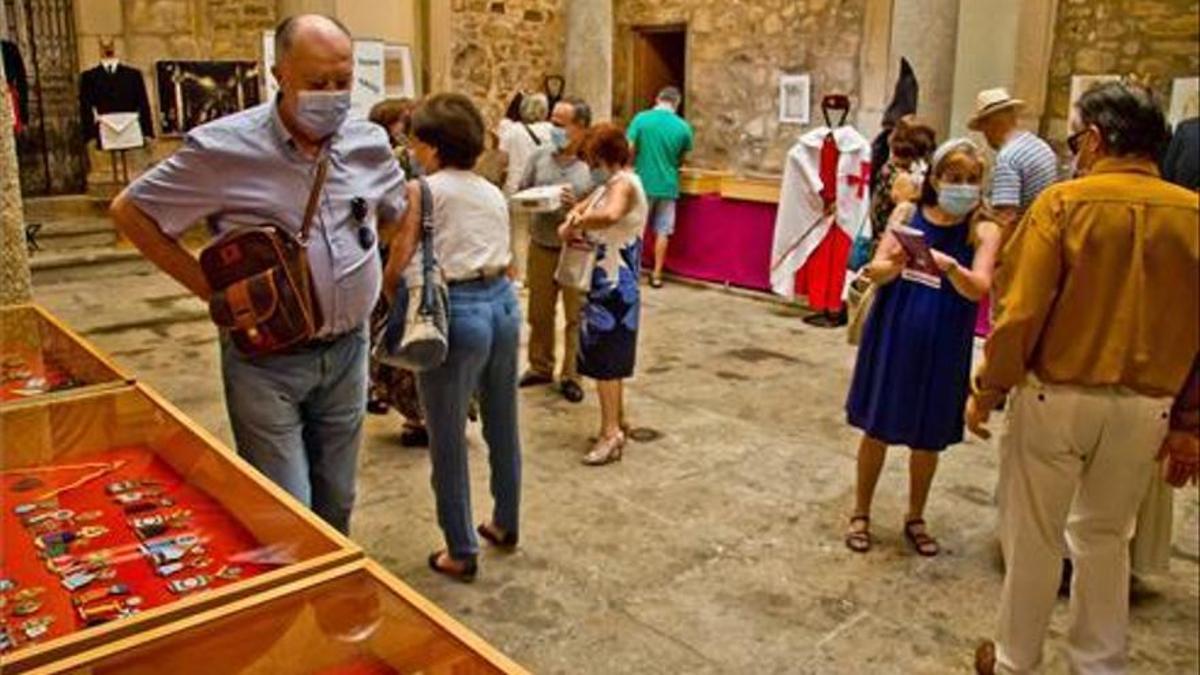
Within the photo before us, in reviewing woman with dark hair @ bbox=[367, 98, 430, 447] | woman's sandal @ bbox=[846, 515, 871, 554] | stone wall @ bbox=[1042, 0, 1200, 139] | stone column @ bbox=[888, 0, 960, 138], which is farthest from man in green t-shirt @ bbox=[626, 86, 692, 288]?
stone wall @ bbox=[1042, 0, 1200, 139]

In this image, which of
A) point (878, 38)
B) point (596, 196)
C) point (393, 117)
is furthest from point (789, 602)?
point (878, 38)

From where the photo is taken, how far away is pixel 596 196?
3734 mm

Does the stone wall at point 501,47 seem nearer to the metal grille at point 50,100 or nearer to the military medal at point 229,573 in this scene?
the metal grille at point 50,100

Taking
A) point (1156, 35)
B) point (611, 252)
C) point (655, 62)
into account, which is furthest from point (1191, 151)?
point (655, 62)

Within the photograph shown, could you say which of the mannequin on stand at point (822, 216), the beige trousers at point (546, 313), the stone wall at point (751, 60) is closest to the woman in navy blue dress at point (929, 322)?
the beige trousers at point (546, 313)

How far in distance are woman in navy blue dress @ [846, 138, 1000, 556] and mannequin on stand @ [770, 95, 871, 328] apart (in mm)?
3461

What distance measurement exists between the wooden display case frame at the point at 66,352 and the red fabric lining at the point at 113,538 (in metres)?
0.23

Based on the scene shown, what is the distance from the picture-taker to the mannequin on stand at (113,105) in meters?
8.27

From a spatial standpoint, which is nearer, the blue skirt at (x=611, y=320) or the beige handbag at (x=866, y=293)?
the beige handbag at (x=866, y=293)

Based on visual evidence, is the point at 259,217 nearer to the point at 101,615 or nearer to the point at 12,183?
the point at 101,615

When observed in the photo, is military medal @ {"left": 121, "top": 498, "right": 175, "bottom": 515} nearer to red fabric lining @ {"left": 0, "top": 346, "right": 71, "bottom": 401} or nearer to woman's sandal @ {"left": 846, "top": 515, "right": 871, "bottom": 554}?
red fabric lining @ {"left": 0, "top": 346, "right": 71, "bottom": 401}

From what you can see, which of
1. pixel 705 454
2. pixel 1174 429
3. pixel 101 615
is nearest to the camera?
pixel 1174 429

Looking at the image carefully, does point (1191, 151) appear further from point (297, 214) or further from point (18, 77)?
point (18, 77)

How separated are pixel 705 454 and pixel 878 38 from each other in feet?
18.6
